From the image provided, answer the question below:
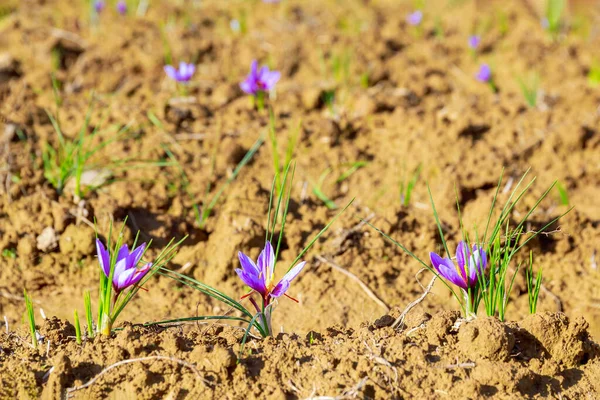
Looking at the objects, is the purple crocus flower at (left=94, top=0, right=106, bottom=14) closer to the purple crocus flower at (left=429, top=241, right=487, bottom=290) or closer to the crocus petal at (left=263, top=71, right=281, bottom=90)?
the crocus petal at (left=263, top=71, right=281, bottom=90)

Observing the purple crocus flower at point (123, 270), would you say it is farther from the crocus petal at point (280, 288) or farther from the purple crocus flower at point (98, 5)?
the purple crocus flower at point (98, 5)

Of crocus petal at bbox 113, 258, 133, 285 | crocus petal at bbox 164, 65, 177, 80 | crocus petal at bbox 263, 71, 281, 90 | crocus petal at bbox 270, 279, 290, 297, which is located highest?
crocus petal at bbox 164, 65, 177, 80

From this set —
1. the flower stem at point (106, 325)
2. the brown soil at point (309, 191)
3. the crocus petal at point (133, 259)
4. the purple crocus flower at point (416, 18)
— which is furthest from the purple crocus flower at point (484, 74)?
the flower stem at point (106, 325)

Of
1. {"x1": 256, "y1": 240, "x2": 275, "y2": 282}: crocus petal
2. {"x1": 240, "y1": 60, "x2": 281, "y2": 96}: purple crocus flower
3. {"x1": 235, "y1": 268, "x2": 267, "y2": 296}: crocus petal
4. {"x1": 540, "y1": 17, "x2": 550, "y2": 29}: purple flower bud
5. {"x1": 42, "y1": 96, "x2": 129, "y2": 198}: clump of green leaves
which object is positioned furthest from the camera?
{"x1": 540, "y1": 17, "x2": 550, "y2": 29}: purple flower bud

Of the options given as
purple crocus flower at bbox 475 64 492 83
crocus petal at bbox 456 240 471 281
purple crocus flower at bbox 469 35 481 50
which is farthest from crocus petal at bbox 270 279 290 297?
purple crocus flower at bbox 469 35 481 50

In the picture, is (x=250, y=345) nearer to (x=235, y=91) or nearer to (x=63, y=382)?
(x=63, y=382)

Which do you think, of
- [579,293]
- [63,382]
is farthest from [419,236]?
[63,382]
